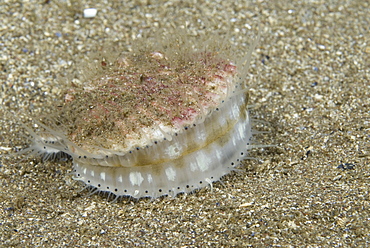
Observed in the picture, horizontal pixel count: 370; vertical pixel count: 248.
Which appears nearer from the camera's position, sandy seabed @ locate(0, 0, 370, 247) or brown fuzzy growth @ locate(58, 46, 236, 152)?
sandy seabed @ locate(0, 0, 370, 247)

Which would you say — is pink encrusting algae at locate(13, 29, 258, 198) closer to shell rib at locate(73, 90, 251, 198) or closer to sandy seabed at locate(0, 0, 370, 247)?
shell rib at locate(73, 90, 251, 198)

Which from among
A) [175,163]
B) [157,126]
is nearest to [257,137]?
[175,163]

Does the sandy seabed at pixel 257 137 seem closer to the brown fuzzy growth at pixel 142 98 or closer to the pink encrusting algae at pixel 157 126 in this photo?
the pink encrusting algae at pixel 157 126

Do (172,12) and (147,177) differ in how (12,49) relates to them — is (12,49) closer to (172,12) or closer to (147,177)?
(172,12)

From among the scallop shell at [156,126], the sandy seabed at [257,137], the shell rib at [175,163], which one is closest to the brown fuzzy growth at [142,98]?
the scallop shell at [156,126]

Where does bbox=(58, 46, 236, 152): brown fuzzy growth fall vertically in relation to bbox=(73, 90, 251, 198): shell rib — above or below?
above

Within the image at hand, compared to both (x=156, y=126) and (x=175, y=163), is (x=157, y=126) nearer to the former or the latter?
(x=156, y=126)

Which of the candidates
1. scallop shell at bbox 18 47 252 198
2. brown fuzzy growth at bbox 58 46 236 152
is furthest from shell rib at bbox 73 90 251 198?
brown fuzzy growth at bbox 58 46 236 152
